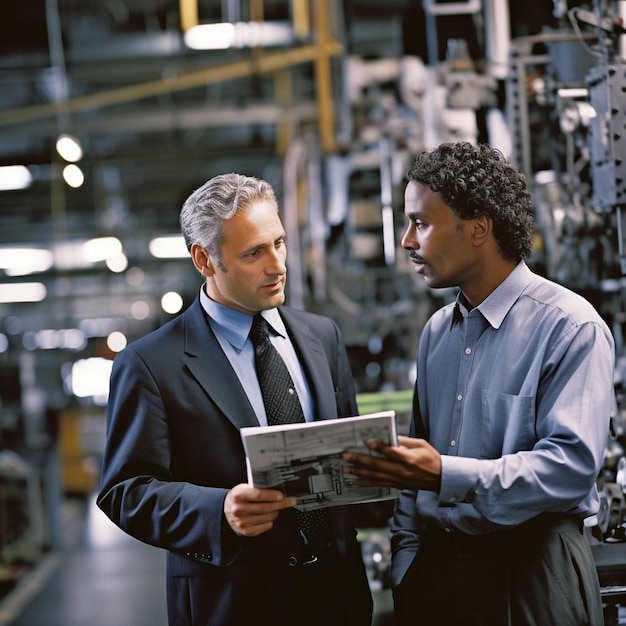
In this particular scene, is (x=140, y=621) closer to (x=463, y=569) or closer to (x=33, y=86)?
(x=463, y=569)

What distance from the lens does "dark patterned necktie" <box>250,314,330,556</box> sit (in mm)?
2348

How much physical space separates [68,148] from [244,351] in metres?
6.74

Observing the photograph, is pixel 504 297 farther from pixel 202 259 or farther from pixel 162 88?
pixel 162 88

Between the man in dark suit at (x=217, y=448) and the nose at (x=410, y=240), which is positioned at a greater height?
the nose at (x=410, y=240)

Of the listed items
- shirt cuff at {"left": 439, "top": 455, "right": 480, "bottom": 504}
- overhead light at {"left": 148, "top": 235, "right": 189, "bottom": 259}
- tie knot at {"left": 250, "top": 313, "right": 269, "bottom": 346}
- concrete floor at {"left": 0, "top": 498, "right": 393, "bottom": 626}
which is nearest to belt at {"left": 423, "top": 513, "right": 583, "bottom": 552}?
shirt cuff at {"left": 439, "top": 455, "right": 480, "bottom": 504}

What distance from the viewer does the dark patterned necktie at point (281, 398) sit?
2348 millimetres

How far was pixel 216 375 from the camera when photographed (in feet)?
7.63

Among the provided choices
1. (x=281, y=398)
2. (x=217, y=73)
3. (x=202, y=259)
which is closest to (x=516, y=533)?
(x=281, y=398)

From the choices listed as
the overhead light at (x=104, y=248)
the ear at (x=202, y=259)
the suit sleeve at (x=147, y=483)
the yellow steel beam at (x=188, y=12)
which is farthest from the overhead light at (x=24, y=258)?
the suit sleeve at (x=147, y=483)

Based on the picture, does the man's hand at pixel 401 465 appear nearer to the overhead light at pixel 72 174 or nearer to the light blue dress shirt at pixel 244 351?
the light blue dress shirt at pixel 244 351

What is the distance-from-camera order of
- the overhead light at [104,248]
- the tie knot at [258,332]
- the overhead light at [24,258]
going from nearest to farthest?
the tie knot at [258,332] < the overhead light at [104,248] < the overhead light at [24,258]

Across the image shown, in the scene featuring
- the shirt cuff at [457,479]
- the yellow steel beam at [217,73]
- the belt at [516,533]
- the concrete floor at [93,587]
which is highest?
the yellow steel beam at [217,73]

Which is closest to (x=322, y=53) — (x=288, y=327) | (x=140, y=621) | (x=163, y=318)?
(x=140, y=621)

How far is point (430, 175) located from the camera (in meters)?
2.16
